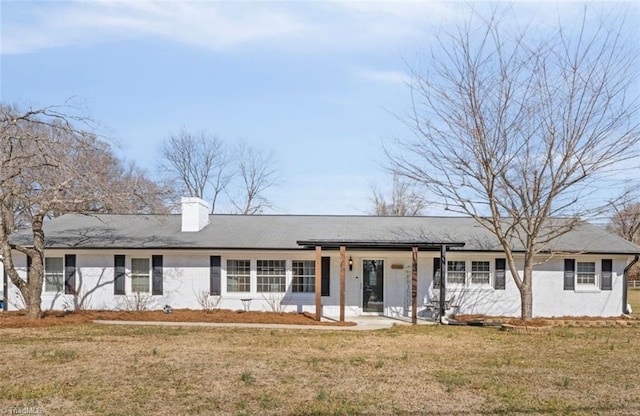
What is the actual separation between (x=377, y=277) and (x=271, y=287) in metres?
3.48

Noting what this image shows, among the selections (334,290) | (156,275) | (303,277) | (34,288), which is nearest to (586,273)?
(334,290)

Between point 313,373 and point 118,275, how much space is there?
37.6 feet

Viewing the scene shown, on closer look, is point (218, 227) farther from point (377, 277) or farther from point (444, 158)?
point (444, 158)

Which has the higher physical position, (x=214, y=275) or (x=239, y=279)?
(x=214, y=275)

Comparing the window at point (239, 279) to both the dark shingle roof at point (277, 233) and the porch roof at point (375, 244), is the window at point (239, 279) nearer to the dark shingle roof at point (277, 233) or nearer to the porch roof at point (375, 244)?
the dark shingle roof at point (277, 233)

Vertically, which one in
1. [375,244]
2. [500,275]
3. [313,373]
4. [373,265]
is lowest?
[313,373]

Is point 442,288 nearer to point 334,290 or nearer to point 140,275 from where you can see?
point 334,290

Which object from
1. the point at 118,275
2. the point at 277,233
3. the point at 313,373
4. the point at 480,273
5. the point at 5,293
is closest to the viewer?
the point at 313,373

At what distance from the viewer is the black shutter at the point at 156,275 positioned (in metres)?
18.5

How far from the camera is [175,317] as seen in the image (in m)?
17.0

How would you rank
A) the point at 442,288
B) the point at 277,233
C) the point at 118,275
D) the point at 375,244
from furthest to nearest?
the point at 277,233 → the point at 118,275 → the point at 442,288 → the point at 375,244

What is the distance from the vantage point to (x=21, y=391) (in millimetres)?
7621

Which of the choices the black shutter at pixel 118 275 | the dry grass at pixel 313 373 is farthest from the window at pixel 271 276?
the dry grass at pixel 313 373

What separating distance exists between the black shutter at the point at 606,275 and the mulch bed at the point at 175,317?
8655 millimetres
